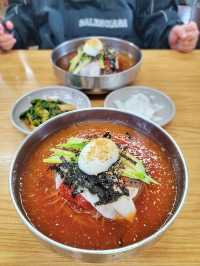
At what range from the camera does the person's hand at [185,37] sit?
178cm

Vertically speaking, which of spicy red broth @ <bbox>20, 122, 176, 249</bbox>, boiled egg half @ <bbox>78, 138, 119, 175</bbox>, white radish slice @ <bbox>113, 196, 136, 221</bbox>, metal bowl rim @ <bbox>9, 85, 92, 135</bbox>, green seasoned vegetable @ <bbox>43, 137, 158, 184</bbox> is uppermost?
boiled egg half @ <bbox>78, 138, 119, 175</bbox>

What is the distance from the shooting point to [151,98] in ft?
4.77

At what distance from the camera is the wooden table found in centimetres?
87

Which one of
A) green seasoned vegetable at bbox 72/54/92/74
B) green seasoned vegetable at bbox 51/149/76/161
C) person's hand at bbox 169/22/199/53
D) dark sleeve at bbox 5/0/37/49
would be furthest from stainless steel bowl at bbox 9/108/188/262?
dark sleeve at bbox 5/0/37/49

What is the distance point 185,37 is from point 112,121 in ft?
3.05

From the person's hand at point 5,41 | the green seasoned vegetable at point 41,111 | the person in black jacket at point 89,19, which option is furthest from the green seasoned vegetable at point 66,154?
the person in black jacket at point 89,19

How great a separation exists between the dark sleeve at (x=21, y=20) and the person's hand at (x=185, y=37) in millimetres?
954

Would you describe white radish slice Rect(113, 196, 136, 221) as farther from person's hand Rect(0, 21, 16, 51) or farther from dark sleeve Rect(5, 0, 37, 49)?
dark sleeve Rect(5, 0, 37, 49)

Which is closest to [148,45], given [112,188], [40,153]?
[40,153]

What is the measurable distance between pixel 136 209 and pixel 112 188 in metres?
0.11

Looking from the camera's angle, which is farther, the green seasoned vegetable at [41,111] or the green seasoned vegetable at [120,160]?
the green seasoned vegetable at [41,111]

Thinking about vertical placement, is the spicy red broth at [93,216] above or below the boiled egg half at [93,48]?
below

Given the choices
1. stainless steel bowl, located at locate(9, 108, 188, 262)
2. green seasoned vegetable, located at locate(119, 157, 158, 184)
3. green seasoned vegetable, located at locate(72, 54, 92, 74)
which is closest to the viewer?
stainless steel bowl, located at locate(9, 108, 188, 262)

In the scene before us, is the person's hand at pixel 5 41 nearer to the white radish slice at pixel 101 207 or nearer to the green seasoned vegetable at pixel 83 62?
the green seasoned vegetable at pixel 83 62
